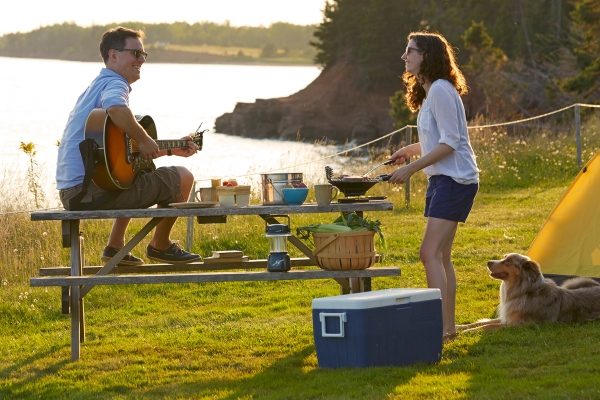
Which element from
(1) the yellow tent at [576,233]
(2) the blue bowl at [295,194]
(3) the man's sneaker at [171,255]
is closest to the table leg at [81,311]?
(3) the man's sneaker at [171,255]

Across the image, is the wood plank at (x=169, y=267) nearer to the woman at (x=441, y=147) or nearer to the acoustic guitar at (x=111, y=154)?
the acoustic guitar at (x=111, y=154)

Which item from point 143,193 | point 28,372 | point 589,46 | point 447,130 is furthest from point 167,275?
point 589,46

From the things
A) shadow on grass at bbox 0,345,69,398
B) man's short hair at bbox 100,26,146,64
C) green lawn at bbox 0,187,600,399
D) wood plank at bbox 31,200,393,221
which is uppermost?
man's short hair at bbox 100,26,146,64

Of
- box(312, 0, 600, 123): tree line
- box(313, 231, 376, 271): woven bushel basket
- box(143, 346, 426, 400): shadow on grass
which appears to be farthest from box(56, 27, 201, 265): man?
box(312, 0, 600, 123): tree line

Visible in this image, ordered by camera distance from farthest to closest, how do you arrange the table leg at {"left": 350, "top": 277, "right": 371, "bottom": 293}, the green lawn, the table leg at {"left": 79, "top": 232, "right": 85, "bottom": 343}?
1. the table leg at {"left": 79, "top": 232, "right": 85, "bottom": 343}
2. the table leg at {"left": 350, "top": 277, "right": 371, "bottom": 293}
3. the green lawn

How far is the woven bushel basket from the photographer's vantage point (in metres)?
5.22

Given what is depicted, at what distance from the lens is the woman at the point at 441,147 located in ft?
16.7

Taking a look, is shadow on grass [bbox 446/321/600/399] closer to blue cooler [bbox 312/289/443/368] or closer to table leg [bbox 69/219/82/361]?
blue cooler [bbox 312/289/443/368]

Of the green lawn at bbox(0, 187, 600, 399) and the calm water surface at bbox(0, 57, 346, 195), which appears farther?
the calm water surface at bbox(0, 57, 346, 195)

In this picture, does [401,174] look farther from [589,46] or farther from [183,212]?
[589,46]

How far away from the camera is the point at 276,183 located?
547 centimetres

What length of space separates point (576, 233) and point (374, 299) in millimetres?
2574

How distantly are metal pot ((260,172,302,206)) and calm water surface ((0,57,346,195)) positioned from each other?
3045cm

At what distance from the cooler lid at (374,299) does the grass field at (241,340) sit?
1.12ft
